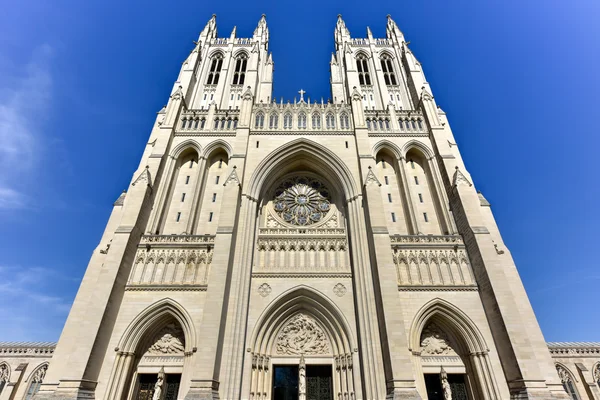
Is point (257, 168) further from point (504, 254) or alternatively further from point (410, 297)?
point (504, 254)

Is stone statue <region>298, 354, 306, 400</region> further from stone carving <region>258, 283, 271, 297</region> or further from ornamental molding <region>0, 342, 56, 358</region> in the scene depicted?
ornamental molding <region>0, 342, 56, 358</region>

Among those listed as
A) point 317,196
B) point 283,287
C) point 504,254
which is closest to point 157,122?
point 317,196

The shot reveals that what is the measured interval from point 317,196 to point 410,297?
873cm

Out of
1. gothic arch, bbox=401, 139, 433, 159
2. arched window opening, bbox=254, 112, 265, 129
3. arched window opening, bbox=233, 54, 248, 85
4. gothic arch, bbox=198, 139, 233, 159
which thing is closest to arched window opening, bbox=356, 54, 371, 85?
gothic arch, bbox=401, 139, 433, 159

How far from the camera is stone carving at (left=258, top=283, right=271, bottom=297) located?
49.5 feet

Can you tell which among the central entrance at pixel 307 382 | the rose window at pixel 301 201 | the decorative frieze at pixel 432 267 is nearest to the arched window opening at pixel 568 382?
the decorative frieze at pixel 432 267

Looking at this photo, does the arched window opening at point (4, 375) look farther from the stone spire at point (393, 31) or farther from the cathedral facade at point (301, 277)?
the stone spire at point (393, 31)

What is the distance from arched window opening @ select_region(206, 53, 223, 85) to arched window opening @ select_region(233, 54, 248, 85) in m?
1.58

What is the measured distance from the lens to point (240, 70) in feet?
95.7

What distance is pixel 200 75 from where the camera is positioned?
27109 mm

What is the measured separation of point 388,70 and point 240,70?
1469cm

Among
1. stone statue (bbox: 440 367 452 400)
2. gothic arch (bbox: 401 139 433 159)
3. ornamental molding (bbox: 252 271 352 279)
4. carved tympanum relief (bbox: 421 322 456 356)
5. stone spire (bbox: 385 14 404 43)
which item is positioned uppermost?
stone spire (bbox: 385 14 404 43)

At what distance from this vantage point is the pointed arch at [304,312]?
14250mm

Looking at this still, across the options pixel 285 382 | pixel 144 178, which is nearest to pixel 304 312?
pixel 285 382
